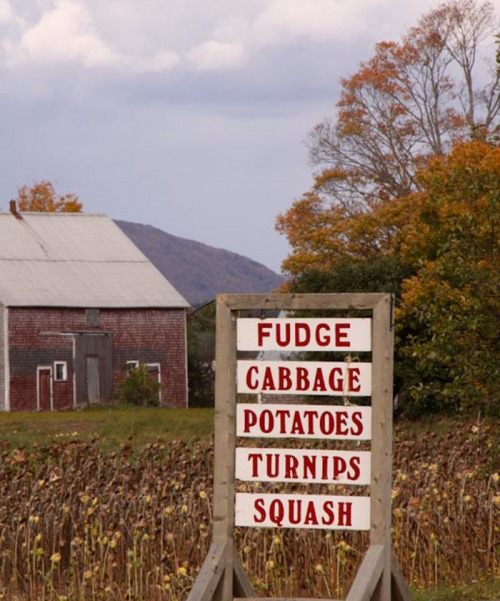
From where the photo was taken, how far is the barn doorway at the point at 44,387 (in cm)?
5538

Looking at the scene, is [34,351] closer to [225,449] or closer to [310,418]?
[225,449]

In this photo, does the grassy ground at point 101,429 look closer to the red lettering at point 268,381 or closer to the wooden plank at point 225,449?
the wooden plank at point 225,449

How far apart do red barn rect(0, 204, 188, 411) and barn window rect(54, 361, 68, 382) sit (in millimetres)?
39

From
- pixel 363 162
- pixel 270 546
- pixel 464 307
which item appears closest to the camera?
pixel 270 546

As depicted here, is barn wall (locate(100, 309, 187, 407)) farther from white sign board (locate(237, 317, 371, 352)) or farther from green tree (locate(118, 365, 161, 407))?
white sign board (locate(237, 317, 371, 352))

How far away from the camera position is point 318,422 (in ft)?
32.1

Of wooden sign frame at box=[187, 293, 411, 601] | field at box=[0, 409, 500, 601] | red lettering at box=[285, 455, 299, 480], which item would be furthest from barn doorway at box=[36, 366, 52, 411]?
red lettering at box=[285, 455, 299, 480]

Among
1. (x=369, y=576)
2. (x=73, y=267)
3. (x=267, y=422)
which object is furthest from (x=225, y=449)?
Answer: (x=73, y=267)

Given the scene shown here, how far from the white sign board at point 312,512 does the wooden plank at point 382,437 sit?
0.11 m

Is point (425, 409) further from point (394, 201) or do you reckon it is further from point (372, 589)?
point (372, 589)

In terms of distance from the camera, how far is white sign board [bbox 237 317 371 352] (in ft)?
32.0

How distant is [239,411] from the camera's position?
32.8ft

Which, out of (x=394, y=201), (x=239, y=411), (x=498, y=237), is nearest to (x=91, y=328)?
(x=394, y=201)

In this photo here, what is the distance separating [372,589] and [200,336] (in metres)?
55.1
